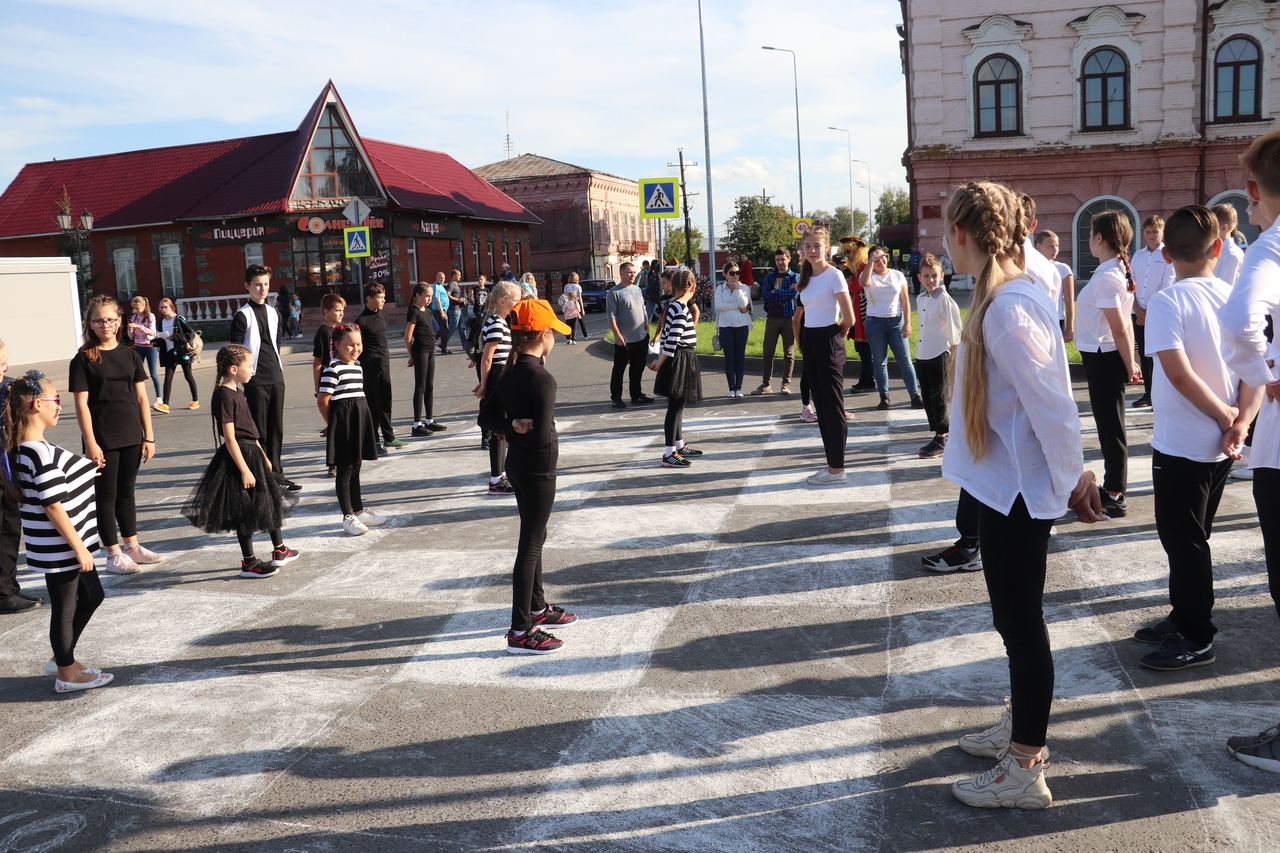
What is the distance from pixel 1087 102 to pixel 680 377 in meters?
28.4

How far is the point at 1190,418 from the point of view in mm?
4324

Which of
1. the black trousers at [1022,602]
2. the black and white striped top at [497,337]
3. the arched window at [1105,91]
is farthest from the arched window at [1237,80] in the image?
the black trousers at [1022,602]

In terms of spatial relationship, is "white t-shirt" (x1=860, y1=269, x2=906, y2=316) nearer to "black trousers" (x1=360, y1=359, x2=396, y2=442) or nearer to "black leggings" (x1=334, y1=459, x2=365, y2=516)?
"black trousers" (x1=360, y1=359, x2=396, y2=442)

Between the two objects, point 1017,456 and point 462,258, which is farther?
point 462,258

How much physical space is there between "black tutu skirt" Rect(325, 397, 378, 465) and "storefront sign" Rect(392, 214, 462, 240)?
34844 mm

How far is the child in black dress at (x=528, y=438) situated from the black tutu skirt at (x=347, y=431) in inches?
101

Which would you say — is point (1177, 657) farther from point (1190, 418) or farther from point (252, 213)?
point (252, 213)

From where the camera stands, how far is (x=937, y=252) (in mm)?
33719

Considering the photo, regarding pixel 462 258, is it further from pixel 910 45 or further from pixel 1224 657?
pixel 1224 657

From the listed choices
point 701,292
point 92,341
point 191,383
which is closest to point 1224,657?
point 92,341

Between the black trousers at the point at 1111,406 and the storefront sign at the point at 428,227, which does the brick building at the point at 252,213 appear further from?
the black trousers at the point at 1111,406

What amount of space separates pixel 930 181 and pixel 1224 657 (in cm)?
3077

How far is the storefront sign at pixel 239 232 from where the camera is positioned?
39406 mm

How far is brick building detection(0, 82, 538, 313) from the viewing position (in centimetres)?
3959
